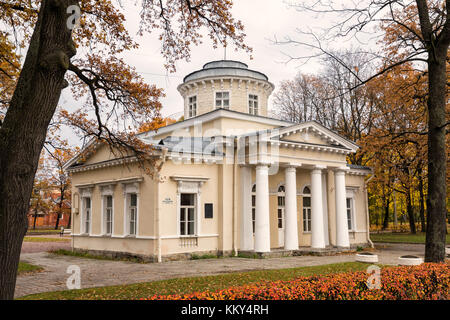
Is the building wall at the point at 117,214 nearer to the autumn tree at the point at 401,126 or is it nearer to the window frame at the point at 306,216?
the window frame at the point at 306,216

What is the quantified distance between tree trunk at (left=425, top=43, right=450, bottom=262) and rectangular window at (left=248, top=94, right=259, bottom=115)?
1283cm

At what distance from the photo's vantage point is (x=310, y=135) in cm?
1978

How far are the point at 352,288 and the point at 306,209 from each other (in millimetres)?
14894

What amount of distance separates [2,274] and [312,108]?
34093mm

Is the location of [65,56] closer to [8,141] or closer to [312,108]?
[8,141]

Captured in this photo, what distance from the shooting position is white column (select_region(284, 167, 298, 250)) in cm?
1850

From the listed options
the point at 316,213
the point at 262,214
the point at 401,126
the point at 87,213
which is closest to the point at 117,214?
the point at 87,213

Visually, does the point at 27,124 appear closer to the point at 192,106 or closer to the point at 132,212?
the point at 132,212

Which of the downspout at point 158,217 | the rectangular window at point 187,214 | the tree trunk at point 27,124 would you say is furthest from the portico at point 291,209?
the tree trunk at point 27,124

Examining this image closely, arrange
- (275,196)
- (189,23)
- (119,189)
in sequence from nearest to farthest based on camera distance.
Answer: (189,23), (119,189), (275,196)

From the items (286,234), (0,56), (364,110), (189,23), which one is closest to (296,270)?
(286,234)

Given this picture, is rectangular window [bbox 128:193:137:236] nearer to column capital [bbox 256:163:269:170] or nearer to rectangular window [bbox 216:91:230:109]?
column capital [bbox 256:163:269:170]

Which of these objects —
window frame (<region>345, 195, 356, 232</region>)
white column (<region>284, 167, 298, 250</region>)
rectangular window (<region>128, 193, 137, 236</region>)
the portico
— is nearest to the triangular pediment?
the portico

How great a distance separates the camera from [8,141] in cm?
584
